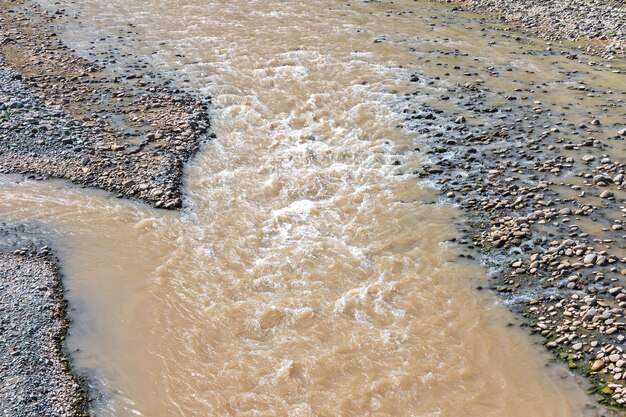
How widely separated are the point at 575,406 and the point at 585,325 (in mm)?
1818

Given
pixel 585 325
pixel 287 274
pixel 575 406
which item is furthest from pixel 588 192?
pixel 287 274

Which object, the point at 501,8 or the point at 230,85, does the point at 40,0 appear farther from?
the point at 501,8

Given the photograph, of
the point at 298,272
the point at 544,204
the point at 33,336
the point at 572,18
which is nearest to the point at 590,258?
the point at 544,204

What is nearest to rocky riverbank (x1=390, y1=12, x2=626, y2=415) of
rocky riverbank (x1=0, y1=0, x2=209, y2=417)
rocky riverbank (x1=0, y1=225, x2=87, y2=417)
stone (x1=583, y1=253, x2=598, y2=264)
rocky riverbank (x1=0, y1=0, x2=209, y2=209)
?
stone (x1=583, y1=253, x2=598, y2=264)

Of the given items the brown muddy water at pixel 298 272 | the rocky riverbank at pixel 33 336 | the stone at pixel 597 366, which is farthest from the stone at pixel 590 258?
the rocky riverbank at pixel 33 336

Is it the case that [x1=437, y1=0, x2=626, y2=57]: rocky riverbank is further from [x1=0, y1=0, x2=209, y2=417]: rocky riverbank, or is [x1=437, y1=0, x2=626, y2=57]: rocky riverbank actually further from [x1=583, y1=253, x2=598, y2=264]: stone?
[x1=0, y1=0, x2=209, y2=417]: rocky riverbank

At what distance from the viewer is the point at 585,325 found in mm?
11578

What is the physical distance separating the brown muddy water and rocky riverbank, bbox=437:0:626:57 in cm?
253

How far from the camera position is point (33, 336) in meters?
11.6

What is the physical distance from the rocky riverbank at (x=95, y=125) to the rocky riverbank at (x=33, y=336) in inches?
121

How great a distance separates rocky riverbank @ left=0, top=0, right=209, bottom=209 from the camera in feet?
54.6

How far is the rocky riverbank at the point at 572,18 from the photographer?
2406 cm

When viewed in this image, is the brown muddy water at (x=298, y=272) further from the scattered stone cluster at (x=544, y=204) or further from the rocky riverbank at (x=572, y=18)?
the rocky riverbank at (x=572, y=18)

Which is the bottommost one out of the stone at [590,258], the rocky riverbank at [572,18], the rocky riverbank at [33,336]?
the rocky riverbank at [33,336]
